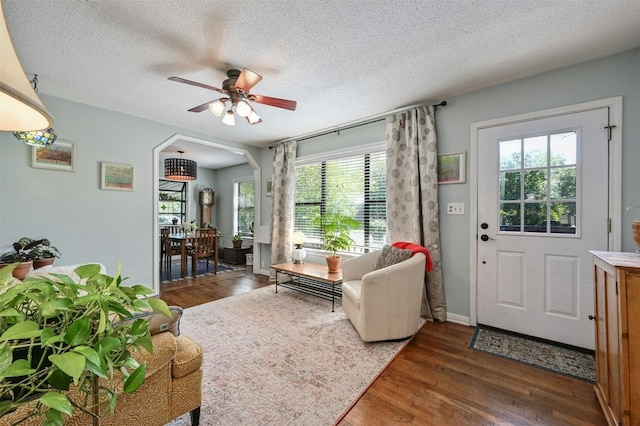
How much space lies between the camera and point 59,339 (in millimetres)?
417

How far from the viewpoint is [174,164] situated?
16.0 feet

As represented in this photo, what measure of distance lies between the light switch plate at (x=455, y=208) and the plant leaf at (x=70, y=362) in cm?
302

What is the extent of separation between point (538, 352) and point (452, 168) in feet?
5.94

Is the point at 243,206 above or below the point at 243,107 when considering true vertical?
below

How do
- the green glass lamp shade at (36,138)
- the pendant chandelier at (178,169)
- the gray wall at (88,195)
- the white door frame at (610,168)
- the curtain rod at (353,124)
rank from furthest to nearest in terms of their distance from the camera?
the pendant chandelier at (178,169) → the curtain rod at (353,124) → the gray wall at (88,195) → the green glass lamp shade at (36,138) → the white door frame at (610,168)

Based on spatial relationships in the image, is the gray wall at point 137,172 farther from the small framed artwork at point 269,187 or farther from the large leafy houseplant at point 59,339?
the large leafy houseplant at point 59,339

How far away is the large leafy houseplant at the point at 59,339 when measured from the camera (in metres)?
0.38

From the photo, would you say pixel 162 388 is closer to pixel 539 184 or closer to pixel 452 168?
pixel 452 168

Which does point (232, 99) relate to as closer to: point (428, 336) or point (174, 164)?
point (428, 336)

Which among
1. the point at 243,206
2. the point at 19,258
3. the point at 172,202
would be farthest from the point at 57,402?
the point at 172,202

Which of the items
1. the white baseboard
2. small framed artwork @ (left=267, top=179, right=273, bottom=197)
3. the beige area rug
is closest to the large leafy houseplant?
the beige area rug

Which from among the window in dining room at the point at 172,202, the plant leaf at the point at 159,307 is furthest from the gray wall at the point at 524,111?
the window in dining room at the point at 172,202

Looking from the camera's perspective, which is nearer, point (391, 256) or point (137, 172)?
point (391, 256)

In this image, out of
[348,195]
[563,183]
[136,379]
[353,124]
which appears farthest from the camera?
[348,195]
